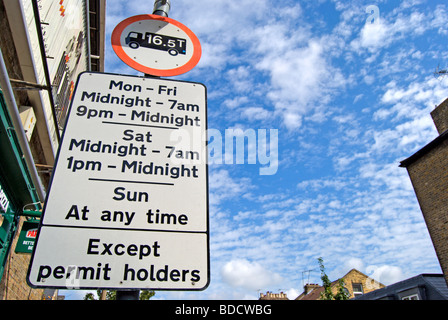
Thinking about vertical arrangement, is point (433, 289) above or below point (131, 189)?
above

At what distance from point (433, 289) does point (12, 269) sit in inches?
691

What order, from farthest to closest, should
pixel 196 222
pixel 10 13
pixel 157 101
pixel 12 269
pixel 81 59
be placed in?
pixel 81 59, pixel 12 269, pixel 10 13, pixel 157 101, pixel 196 222

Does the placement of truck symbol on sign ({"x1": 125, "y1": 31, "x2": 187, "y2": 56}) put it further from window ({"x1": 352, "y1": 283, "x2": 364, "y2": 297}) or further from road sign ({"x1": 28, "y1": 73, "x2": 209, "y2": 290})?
window ({"x1": 352, "y1": 283, "x2": 364, "y2": 297})

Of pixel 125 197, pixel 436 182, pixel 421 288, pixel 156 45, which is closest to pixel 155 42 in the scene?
pixel 156 45

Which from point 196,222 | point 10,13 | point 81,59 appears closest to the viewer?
point 196,222

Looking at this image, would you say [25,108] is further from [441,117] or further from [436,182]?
[441,117]

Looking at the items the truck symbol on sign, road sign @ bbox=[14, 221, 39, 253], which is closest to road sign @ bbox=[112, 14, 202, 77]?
the truck symbol on sign

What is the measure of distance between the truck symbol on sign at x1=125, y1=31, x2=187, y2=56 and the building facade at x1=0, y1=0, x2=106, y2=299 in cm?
297

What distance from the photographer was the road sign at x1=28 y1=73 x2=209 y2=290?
1.40m

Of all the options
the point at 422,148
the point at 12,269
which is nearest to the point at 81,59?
the point at 12,269

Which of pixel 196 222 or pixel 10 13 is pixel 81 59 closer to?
pixel 10 13

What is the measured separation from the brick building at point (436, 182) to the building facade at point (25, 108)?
48.8 feet

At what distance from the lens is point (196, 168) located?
176 centimetres

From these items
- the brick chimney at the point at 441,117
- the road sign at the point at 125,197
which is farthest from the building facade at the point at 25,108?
the brick chimney at the point at 441,117
